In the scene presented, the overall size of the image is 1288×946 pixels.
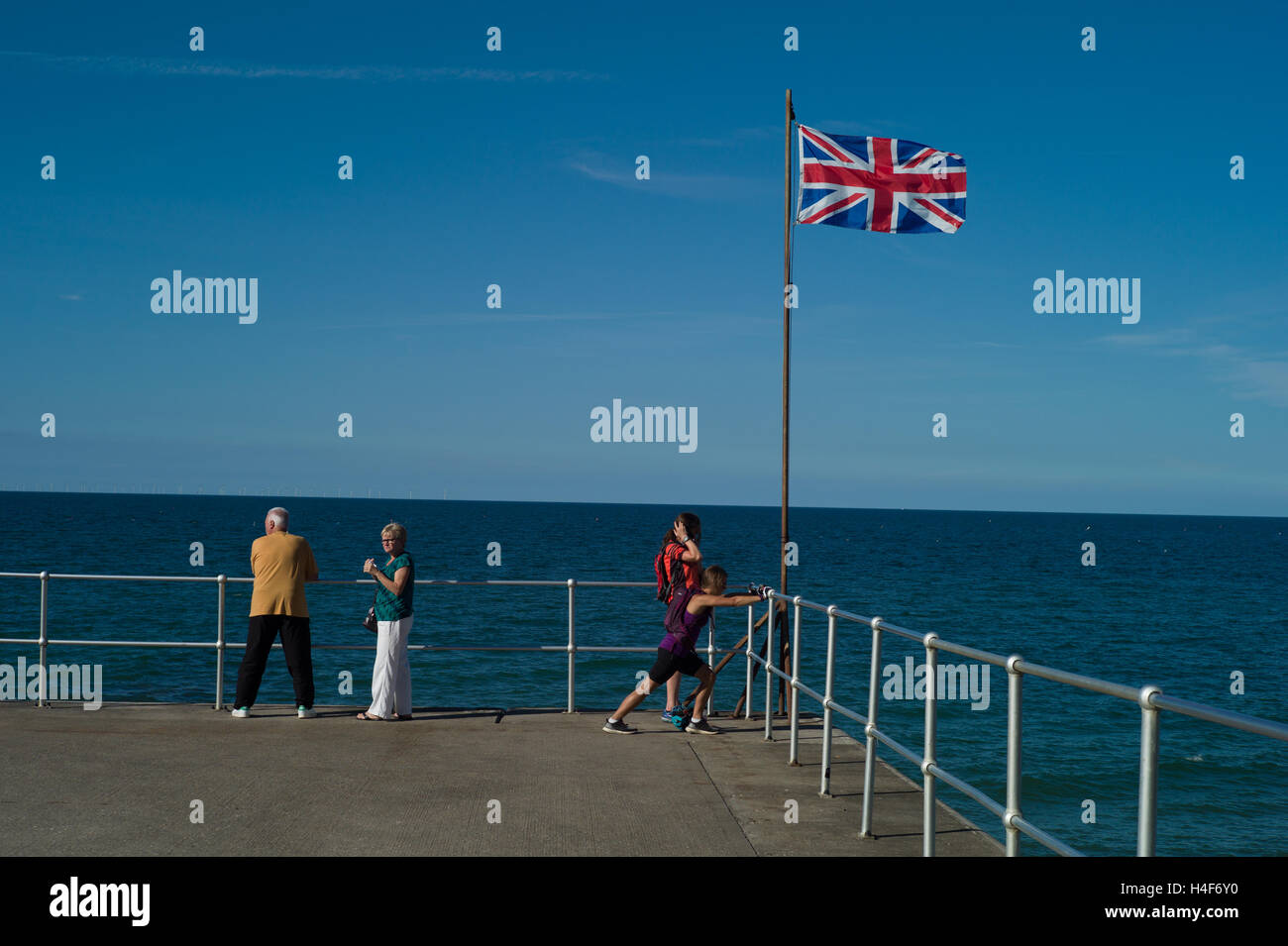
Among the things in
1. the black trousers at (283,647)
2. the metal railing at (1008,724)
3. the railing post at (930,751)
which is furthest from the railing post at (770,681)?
the black trousers at (283,647)

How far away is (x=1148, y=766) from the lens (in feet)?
11.5

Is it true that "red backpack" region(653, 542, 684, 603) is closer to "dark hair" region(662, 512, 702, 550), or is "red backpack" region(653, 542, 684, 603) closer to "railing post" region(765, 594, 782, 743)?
"dark hair" region(662, 512, 702, 550)

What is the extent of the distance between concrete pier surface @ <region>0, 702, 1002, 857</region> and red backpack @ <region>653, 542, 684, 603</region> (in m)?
1.20

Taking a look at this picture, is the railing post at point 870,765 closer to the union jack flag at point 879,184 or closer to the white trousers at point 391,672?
the white trousers at point 391,672

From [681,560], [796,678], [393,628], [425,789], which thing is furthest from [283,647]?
[796,678]

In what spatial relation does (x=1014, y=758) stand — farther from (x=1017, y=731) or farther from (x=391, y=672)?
(x=391, y=672)

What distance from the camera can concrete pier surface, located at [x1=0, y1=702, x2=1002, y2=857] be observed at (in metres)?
5.96

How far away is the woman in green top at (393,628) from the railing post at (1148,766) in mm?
6814

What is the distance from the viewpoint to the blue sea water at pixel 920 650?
1788 cm

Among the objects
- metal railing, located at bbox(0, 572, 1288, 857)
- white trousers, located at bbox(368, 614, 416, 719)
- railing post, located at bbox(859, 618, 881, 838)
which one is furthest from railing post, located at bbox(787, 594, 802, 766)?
white trousers, located at bbox(368, 614, 416, 719)

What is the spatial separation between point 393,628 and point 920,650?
96.9ft

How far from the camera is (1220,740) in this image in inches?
847
